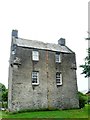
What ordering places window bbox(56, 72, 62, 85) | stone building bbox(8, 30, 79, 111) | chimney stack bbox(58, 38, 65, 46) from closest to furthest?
1. stone building bbox(8, 30, 79, 111)
2. window bbox(56, 72, 62, 85)
3. chimney stack bbox(58, 38, 65, 46)

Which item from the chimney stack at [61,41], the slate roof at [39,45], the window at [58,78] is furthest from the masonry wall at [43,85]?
the chimney stack at [61,41]

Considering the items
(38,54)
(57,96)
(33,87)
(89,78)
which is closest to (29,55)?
(38,54)

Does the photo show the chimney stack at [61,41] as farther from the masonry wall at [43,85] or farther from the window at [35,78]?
the window at [35,78]

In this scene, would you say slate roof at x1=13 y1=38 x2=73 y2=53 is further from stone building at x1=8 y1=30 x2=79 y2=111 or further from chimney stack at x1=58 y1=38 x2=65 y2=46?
chimney stack at x1=58 y1=38 x2=65 y2=46

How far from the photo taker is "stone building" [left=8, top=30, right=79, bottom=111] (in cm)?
2916

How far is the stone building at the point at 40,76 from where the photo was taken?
2916cm

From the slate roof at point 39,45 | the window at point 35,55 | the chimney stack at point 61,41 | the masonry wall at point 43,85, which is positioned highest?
the chimney stack at point 61,41

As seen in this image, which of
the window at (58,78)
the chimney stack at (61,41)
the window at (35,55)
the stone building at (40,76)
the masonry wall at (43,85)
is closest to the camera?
the masonry wall at (43,85)

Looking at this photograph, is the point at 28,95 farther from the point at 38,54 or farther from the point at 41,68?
the point at 38,54

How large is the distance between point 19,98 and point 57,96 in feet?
21.2

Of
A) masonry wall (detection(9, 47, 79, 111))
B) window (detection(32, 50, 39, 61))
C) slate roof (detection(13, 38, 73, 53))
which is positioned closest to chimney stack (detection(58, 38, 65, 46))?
slate roof (detection(13, 38, 73, 53))

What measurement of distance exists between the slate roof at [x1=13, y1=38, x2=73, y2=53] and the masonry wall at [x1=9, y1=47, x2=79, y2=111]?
2.68 feet

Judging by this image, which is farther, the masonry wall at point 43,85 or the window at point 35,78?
the window at point 35,78

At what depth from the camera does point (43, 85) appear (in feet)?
102
